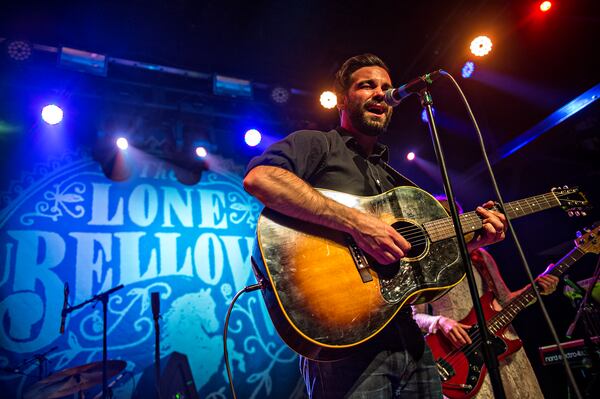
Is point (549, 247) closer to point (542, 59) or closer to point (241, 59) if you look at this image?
point (542, 59)

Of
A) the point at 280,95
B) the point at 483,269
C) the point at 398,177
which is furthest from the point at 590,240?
the point at 280,95

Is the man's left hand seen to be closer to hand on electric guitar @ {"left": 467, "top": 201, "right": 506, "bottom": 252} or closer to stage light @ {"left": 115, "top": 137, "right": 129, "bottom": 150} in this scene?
hand on electric guitar @ {"left": 467, "top": 201, "right": 506, "bottom": 252}

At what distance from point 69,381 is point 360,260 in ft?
13.0

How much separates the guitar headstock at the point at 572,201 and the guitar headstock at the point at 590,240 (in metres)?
1.56

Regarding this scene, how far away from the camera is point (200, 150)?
682 cm

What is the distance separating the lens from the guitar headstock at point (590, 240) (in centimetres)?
399

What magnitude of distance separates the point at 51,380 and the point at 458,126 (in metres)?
7.50

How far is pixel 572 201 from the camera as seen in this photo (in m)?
2.82

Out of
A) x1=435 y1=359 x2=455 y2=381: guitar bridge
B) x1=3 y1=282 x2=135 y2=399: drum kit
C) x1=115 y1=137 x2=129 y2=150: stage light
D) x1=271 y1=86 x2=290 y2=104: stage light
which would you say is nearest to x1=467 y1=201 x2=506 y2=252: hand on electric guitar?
x1=435 y1=359 x2=455 y2=381: guitar bridge

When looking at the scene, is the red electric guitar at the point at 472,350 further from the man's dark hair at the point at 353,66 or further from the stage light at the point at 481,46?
the stage light at the point at 481,46

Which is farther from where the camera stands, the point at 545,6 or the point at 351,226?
the point at 545,6

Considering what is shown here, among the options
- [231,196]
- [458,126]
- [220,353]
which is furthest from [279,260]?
[458,126]

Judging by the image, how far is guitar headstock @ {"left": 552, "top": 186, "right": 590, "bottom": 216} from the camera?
2.82 meters

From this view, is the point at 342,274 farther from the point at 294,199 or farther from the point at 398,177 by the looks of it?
the point at 398,177
